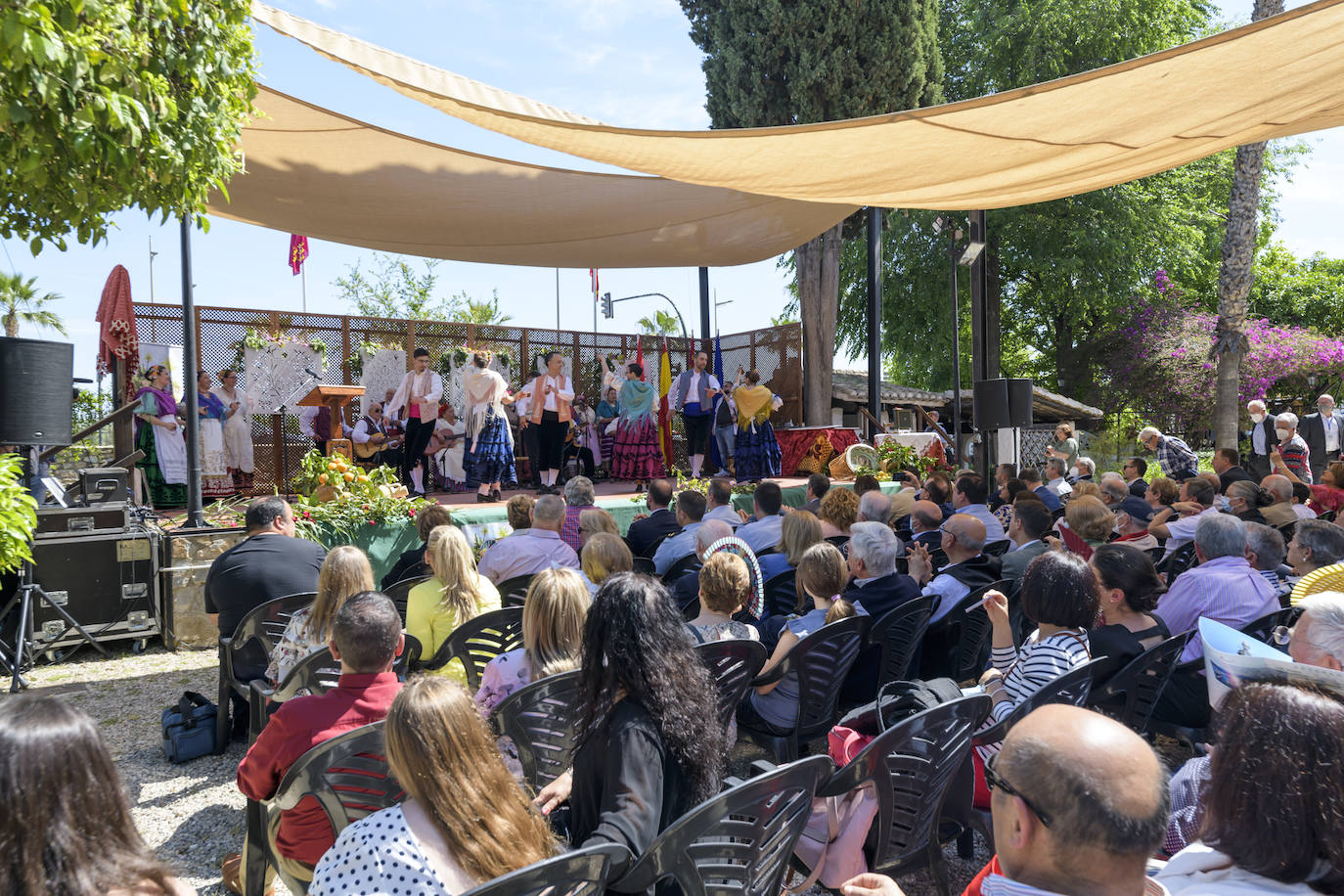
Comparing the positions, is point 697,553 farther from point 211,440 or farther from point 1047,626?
point 211,440

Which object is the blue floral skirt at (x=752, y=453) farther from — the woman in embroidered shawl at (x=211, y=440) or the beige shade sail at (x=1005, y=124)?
the woman in embroidered shawl at (x=211, y=440)

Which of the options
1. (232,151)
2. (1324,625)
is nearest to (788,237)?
(232,151)

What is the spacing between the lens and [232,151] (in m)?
3.57

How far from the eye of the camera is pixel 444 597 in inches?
136

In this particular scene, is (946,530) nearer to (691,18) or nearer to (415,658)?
(415,658)

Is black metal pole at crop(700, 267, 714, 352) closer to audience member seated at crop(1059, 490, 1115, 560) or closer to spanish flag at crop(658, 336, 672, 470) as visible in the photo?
spanish flag at crop(658, 336, 672, 470)

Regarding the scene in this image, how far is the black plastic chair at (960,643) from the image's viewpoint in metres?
3.75

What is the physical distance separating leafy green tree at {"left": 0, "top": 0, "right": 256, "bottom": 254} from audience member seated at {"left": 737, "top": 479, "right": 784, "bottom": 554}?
3.32 metres

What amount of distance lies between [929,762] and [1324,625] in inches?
38.8

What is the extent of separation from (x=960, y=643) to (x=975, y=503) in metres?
2.49

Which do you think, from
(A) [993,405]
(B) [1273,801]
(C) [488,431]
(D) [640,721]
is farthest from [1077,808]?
(A) [993,405]

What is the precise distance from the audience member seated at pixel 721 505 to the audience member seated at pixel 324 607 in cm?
313

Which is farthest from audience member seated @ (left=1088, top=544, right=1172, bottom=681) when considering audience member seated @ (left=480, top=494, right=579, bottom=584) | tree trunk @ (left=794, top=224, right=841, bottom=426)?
tree trunk @ (left=794, top=224, right=841, bottom=426)

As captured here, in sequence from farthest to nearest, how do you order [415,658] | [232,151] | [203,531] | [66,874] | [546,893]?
[203,531]
[232,151]
[415,658]
[546,893]
[66,874]
